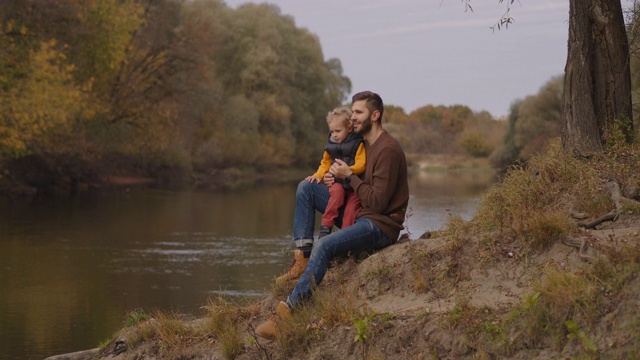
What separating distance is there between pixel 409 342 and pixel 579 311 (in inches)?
52.7

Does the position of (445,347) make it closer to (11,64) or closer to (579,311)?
(579,311)

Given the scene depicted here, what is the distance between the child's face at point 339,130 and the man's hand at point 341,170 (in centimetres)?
28

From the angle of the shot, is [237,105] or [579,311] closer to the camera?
[579,311]

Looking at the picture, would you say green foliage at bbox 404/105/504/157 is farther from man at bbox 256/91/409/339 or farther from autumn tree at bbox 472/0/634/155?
man at bbox 256/91/409/339

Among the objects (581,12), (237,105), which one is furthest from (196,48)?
(581,12)

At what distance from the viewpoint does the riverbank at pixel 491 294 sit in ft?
20.5

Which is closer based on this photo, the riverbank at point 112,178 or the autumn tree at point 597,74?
the autumn tree at point 597,74

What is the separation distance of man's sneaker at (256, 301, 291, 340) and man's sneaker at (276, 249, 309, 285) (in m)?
0.64

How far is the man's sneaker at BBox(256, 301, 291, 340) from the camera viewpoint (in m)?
7.71

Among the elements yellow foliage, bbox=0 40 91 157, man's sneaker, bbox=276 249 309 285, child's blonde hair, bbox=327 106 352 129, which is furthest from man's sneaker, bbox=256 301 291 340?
yellow foliage, bbox=0 40 91 157

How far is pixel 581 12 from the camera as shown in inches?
377

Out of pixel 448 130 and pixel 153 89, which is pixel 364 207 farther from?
pixel 448 130

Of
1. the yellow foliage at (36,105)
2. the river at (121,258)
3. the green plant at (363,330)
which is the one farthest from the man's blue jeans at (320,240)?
the yellow foliage at (36,105)

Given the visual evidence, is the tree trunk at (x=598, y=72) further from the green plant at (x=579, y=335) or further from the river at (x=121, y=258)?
the green plant at (x=579, y=335)
